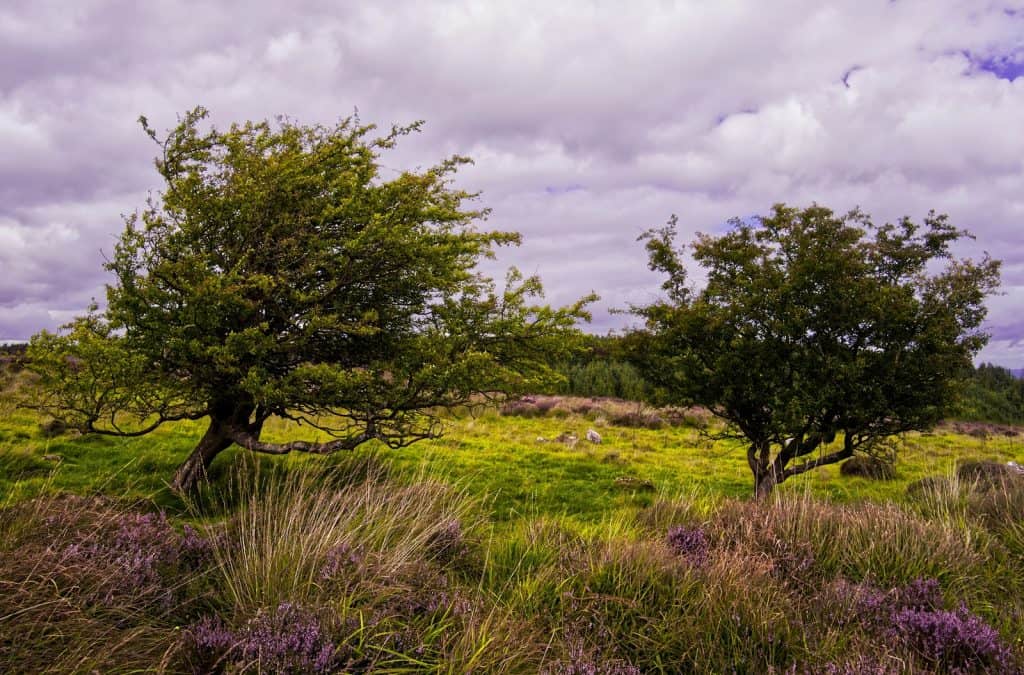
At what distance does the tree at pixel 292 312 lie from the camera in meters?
8.26

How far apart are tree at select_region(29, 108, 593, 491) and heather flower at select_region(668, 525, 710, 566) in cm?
344

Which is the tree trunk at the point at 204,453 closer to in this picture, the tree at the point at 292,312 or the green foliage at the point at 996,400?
the tree at the point at 292,312

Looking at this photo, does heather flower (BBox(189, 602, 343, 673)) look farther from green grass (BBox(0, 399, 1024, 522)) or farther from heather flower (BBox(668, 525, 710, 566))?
heather flower (BBox(668, 525, 710, 566))

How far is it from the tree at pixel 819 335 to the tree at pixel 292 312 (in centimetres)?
296

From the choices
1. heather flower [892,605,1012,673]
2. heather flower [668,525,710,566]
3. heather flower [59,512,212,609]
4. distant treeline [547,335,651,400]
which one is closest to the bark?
heather flower [668,525,710,566]

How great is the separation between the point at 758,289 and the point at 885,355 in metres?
2.48

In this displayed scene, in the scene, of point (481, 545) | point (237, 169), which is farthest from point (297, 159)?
point (481, 545)

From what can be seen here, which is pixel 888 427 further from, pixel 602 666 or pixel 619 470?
pixel 602 666

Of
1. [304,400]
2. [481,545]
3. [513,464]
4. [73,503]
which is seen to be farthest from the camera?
[513,464]

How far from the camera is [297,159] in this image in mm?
9273

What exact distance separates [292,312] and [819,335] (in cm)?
949

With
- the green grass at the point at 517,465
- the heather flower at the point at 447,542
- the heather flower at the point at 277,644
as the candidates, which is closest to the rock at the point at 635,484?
the green grass at the point at 517,465

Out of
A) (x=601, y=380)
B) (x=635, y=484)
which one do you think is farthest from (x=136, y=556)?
(x=601, y=380)

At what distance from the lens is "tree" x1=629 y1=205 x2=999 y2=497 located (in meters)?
10.1
